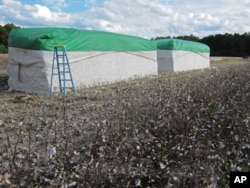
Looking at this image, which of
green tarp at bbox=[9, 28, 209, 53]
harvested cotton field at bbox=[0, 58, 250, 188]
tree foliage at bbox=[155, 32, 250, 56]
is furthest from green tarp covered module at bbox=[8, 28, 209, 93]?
tree foliage at bbox=[155, 32, 250, 56]

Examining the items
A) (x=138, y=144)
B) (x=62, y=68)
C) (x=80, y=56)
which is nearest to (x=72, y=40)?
(x=80, y=56)

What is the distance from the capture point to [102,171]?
3506mm

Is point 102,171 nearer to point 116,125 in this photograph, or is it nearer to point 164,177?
point 164,177

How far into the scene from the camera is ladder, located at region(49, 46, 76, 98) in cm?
1057

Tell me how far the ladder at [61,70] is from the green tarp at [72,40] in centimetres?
30

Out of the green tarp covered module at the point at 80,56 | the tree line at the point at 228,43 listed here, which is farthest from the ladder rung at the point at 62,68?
the tree line at the point at 228,43

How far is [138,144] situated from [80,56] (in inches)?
327

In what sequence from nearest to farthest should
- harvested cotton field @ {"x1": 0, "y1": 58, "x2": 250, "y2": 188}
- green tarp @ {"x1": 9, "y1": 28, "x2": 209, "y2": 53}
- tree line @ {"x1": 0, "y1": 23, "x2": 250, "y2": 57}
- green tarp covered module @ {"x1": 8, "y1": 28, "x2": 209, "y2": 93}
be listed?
Answer: harvested cotton field @ {"x1": 0, "y1": 58, "x2": 250, "y2": 188} < green tarp covered module @ {"x1": 8, "y1": 28, "x2": 209, "y2": 93} < green tarp @ {"x1": 9, "y1": 28, "x2": 209, "y2": 53} < tree line @ {"x1": 0, "y1": 23, "x2": 250, "y2": 57}

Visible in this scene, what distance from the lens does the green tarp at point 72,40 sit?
1086 cm

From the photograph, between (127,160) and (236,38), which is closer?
(127,160)

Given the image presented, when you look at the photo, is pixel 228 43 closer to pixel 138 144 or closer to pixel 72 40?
pixel 72 40

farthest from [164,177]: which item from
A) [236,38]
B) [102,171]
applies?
[236,38]

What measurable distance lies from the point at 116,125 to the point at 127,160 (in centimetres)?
130

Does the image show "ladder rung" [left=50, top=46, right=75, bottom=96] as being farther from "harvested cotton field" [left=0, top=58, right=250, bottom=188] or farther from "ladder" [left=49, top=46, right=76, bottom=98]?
"harvested cotton field" [left=0, top=58, right=250, bottom=188]
